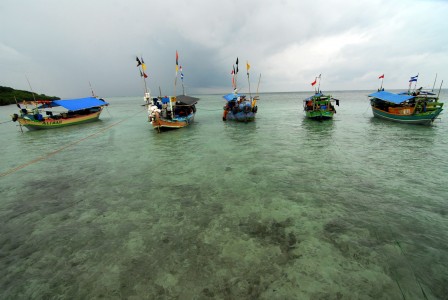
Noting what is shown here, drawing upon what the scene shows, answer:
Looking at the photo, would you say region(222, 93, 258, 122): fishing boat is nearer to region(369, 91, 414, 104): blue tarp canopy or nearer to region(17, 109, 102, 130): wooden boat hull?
region(369, 91, 414, 104): blue tarp canopy

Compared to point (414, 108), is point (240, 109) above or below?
above

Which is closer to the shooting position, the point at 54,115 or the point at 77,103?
the point at 54,115

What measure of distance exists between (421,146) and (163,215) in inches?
710

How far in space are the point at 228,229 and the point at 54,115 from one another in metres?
30.7

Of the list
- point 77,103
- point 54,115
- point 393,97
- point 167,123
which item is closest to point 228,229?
point 167,123

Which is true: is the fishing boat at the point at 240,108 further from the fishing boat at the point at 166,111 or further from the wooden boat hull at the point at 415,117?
the wooden boat hull at the point at 415,117

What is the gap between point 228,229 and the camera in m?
5.73

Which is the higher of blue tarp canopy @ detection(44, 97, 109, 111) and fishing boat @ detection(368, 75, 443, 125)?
blue tarp canopy @ detection(44, 97, 109, 111)

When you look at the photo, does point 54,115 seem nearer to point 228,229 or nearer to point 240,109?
point 240,109

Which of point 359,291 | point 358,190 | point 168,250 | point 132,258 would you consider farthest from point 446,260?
point 132,258

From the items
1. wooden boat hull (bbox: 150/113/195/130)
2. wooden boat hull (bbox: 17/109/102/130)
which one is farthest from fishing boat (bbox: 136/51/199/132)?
wooden boat hull (bbox: 17/109/102/130)

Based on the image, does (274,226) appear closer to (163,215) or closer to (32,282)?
(163,215)

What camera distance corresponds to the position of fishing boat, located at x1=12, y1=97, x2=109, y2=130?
949 inches

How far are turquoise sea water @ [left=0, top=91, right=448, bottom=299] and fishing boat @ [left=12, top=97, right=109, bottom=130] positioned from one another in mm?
17460
